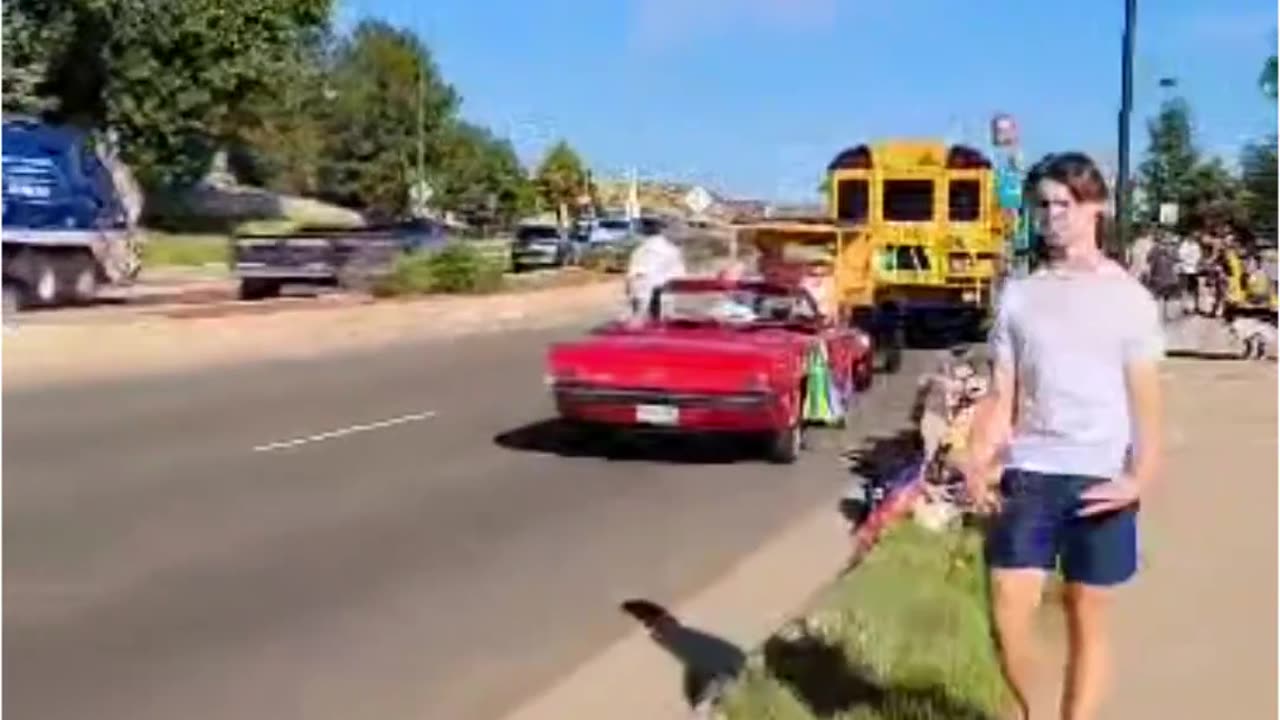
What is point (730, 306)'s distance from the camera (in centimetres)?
1675

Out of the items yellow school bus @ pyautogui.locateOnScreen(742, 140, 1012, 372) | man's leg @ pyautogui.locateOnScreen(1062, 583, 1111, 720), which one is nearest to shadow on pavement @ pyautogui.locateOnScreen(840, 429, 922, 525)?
man's leg @ pyautogui.locateOnScreen(1062, 583, 1111, 720)

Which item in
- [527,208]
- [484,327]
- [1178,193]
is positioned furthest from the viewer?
[527,208]

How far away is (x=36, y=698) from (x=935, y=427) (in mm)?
5541

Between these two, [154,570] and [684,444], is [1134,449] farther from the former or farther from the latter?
[684,444]

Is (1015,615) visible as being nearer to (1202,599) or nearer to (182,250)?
(1202,599)

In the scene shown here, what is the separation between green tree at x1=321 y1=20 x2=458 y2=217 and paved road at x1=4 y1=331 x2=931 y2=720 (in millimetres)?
68405

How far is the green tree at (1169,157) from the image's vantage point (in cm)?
7662

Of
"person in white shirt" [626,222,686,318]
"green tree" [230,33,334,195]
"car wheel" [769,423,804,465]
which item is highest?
"green tree" [230,33,334,195]

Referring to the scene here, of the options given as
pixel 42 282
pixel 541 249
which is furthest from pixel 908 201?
pixel 541 249

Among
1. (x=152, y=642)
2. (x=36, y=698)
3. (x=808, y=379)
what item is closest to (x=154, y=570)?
(x=152, y=642)

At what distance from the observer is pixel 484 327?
35250mm

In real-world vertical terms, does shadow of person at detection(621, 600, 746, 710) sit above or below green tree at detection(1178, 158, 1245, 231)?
below

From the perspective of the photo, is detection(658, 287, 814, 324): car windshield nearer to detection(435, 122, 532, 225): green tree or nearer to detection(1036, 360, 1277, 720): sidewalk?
detection(1036, 360, 1277, 720): sidewalk

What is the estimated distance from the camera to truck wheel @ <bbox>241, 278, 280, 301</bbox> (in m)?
41.5
